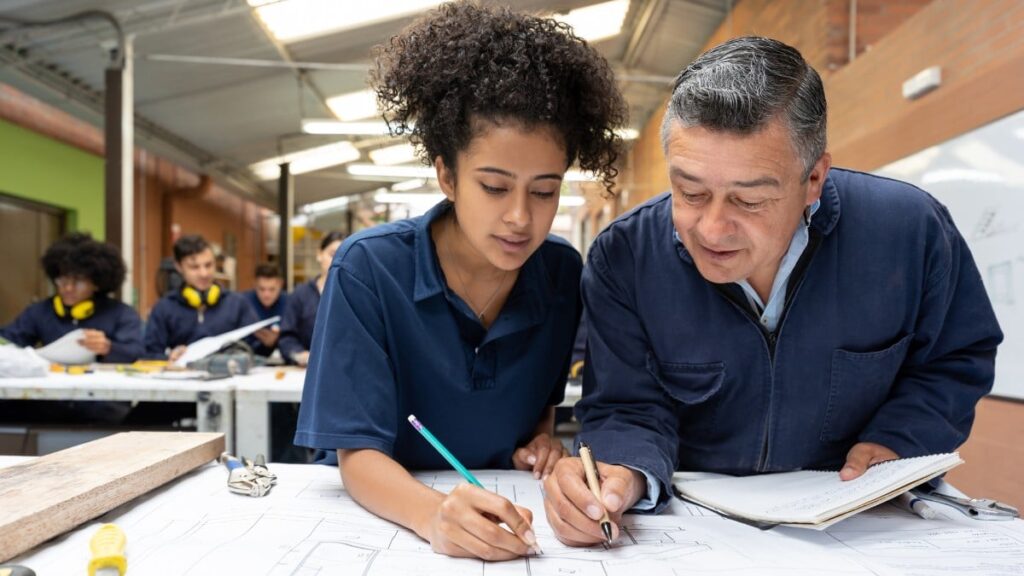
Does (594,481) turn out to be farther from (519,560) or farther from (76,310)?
(76,310)

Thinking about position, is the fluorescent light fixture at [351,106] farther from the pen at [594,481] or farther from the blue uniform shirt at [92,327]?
the pen at [594,481]

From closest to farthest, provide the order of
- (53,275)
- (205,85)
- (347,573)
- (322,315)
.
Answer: (347,573) < (322,315) < (53,275) < (205,85)

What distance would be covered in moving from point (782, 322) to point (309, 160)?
10307 mm

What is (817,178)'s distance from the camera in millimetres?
1135

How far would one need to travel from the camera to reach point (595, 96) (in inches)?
51.5

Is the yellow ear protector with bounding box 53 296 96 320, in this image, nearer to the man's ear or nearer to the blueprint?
the blueprint

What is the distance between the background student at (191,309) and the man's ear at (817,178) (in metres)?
4.54

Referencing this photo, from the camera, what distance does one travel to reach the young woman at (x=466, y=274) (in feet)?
3.73

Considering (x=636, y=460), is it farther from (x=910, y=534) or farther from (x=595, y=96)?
(x=595, y=96)

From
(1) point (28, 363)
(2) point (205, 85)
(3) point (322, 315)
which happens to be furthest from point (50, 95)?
(3) point (322, 315)

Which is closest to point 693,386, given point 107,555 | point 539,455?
point 539,455

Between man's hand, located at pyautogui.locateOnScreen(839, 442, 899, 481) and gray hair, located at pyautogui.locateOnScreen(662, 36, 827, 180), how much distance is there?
432mm

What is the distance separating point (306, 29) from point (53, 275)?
291cm

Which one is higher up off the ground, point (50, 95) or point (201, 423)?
point (50, 95)
